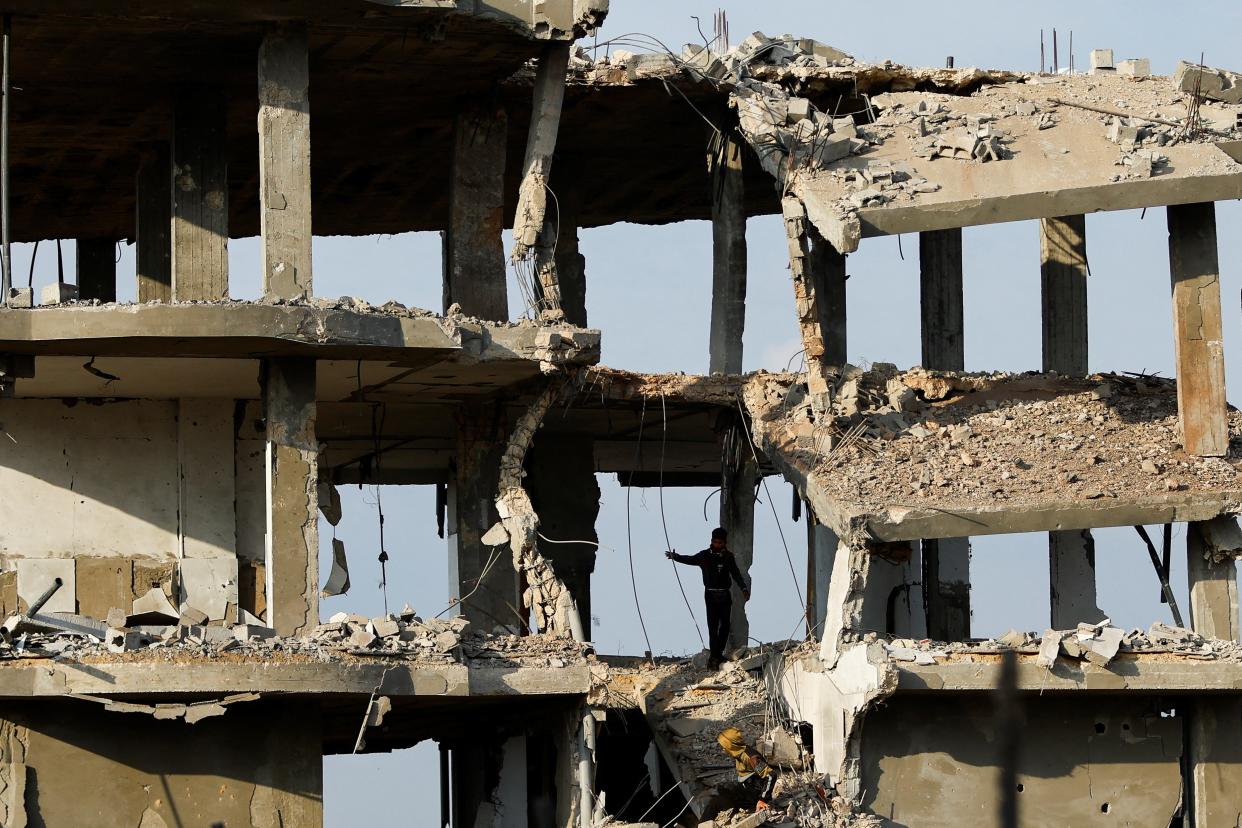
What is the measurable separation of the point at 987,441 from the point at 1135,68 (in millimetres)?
6801

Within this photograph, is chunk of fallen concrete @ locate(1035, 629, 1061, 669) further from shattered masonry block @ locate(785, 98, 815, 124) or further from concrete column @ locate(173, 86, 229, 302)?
concrete column @ locate(173, 86, 229, 302)

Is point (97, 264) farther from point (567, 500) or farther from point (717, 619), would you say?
point (717, 619)

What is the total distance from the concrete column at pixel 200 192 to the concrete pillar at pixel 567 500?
7.10 m

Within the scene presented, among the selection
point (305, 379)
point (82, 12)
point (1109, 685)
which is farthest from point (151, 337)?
point (1109, 685)

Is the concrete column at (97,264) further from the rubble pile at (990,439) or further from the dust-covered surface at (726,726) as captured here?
the rubble pile at (990,439)

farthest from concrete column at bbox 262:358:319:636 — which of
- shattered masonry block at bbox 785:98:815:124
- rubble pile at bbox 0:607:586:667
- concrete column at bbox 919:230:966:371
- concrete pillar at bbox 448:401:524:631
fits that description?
concrete column at bbox 919:230:966:371

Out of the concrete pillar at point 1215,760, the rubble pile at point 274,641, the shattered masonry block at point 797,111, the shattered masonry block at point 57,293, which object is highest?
the shattered masonry block at point 797,111

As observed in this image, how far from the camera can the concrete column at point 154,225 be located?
22.3 meters

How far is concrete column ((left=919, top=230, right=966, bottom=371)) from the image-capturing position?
26609 millimetres

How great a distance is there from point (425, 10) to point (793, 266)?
547 cm

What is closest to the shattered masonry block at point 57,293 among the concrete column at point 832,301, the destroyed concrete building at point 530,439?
the destroyed concrete building at point 530,439

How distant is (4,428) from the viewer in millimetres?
21375

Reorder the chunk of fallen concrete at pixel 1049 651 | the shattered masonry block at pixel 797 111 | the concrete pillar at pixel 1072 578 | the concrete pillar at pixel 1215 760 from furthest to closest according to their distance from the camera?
the concrete pillar at pixel 1072 578 → the shattered masonry block at pixel 797 111 → the concrete pillar at pixel 1215 760 → the chunk of fallen concrete at pixel 1049 651

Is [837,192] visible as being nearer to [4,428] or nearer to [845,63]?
[845,63]
